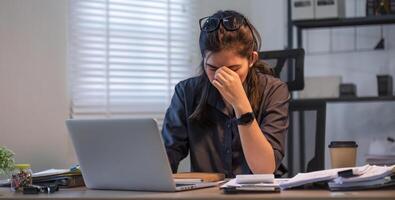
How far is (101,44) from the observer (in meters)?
2.67

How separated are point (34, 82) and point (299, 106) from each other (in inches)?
45.0

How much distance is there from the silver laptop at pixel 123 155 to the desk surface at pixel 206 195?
34mm

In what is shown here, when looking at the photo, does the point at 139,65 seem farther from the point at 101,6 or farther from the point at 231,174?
the point at 231,174

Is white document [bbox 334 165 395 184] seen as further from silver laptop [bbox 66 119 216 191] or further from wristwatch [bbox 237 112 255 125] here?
wristwatch [bbox 237 112 255 125]

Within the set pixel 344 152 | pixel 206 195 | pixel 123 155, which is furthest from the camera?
pixel 344 152

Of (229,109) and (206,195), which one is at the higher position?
(229,109)

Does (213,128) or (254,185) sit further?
(213,128)

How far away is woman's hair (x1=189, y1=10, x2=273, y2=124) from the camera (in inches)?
66.6

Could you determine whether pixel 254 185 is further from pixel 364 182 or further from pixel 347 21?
pixel 347 21

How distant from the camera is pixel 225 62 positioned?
5.53 ft

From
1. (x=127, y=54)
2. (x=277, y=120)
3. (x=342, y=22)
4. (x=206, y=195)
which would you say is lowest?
(x=206, y=195)

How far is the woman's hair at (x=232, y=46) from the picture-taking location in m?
1.69

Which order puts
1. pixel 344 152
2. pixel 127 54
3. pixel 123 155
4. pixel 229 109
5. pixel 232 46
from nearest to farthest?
pixel 123 155 < pixel 344 152 < pixel 232 46 < pixel 229 109 < pixel 127 54

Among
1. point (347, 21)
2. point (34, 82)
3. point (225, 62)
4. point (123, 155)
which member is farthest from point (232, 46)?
point (347, 21)
